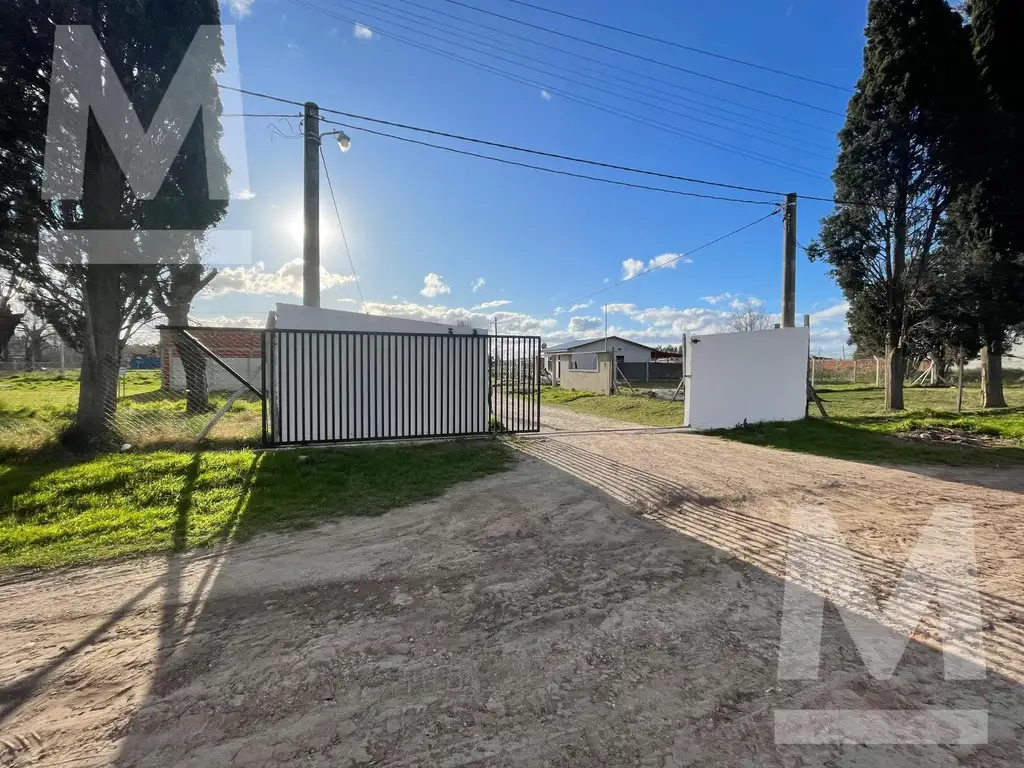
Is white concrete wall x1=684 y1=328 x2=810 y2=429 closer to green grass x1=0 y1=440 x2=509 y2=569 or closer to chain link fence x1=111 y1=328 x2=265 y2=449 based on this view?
green grass x1=0 y1=440 x2=509 y2=569

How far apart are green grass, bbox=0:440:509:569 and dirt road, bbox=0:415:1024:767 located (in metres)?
0.50

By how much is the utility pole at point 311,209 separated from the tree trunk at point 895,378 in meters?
15.4

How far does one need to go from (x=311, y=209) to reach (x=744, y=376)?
31.3 feet

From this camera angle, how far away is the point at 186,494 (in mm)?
4691

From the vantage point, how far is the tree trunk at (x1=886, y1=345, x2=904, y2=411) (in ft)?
41.9

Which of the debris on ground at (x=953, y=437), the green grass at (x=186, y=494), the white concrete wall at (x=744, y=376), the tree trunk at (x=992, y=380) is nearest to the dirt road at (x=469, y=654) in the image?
the green grass at (x=186, y=494)

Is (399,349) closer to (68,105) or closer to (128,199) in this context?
(128,199)

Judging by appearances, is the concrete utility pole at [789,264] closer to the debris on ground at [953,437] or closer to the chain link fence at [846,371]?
the debris on ground at [953,437]

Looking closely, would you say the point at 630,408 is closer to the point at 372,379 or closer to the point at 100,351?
the point at 372,379

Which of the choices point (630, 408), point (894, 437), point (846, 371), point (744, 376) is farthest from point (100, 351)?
point (846, 371)

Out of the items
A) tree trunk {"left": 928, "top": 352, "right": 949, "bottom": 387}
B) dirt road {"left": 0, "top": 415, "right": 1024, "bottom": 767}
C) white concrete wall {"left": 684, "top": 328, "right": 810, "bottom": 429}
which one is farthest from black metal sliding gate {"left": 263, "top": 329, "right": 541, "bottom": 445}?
tree trunk {"left": 928, "top": 352, "right": 949, "bottom": 387}

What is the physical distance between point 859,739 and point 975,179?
51.7 ft

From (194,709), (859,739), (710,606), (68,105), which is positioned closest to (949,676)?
(859,739)

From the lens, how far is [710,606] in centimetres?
271
